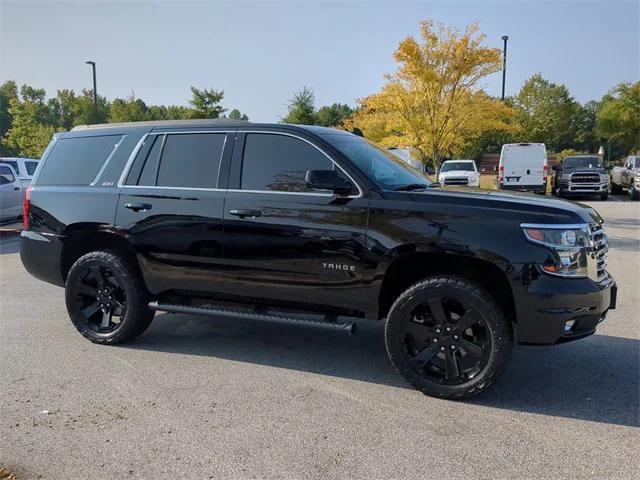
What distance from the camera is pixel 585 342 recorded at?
5.06m

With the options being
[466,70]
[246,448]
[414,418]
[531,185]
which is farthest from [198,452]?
[531,185]

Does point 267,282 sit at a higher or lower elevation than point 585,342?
higher

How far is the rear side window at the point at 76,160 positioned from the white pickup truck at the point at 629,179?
1980cm

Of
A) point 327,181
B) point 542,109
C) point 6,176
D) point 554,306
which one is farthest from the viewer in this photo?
point 542,109

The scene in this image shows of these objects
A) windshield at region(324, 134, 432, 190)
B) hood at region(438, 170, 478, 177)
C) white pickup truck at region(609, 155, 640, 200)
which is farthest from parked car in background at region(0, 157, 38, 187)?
white pickup truck at region(609, 155, 640, 200)

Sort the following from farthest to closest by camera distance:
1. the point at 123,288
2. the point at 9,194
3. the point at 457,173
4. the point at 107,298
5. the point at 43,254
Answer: the point at 457,173 < the point at 9,194 < the point at 43,254 < the point at 107,298 < the point at 123,288

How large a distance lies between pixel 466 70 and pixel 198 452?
40.0ft

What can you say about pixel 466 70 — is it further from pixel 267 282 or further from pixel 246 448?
pixel 246 448

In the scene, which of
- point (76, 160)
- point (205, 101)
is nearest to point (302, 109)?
point (205, 101)

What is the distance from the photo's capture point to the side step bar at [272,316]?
410 centimetres

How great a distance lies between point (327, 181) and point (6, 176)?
12554 mm

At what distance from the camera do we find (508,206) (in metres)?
3.71

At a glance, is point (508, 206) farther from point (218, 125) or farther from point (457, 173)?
point (457, 173)

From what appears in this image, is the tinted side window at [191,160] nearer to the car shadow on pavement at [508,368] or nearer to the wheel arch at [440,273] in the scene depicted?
the car shadow on pavement at [508,368]
